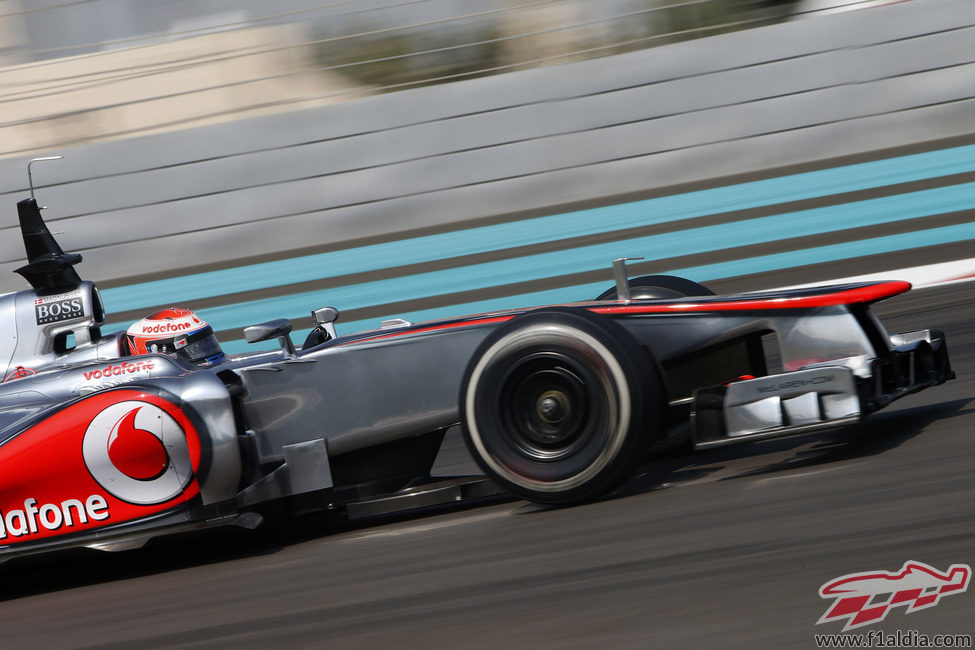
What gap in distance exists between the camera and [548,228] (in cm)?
1152

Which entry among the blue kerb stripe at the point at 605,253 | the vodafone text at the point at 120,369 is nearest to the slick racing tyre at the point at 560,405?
the vodafone text at the point at 120,369

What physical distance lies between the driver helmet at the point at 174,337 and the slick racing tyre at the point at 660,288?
6.06 feet

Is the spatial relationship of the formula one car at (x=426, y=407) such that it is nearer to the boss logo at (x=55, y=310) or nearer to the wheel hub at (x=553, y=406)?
the wheel hub at (x=553, y=406)

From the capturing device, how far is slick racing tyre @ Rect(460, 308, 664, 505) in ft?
14.1

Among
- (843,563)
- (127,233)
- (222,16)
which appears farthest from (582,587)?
(222,16)

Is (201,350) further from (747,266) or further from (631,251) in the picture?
(631,251)

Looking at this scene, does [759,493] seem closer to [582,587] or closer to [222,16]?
[582,587]

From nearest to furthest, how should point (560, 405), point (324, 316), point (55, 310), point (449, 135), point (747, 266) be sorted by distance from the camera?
point (560, 405), point (55, 310), point (324, 316), point (747, 266), point (449, 135)

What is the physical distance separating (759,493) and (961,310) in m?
3.94

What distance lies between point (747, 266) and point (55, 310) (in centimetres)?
629

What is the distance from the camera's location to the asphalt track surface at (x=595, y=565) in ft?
11.1

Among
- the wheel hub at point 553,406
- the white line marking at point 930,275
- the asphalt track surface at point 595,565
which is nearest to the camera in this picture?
the asphalt track surface at point 595,565

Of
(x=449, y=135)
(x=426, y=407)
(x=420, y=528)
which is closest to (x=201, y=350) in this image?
(x=426, y=407)

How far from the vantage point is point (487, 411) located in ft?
14.7
